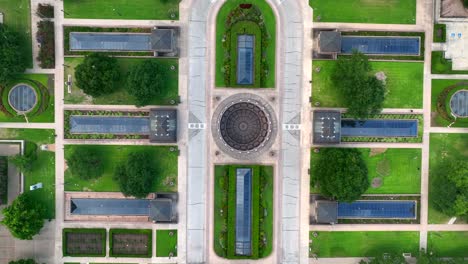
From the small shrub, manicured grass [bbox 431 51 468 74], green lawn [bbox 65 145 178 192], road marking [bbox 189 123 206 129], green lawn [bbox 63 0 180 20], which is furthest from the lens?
manicured grass [bbox 431 51 468 74]

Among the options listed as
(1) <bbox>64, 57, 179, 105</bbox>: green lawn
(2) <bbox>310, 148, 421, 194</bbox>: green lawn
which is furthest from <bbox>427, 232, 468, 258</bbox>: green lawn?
(1) <bbox>64, 57, 179, 105</bbox>: green lawn

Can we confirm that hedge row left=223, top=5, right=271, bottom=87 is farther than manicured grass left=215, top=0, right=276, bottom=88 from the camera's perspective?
No

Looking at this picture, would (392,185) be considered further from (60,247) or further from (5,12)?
(5,12)

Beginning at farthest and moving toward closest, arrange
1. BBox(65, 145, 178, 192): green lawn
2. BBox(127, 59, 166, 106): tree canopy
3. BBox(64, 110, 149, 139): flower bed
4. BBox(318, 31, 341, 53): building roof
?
BBox(65, 145, 178, 192): green lawn
BBox(64, 110, 149, 139): flower bed
BBox(318, 31, 341, 53): building roof
BBox(127, 59, 166, 106): tree canopy

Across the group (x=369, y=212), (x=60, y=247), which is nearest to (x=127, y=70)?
(x=60, y=247)

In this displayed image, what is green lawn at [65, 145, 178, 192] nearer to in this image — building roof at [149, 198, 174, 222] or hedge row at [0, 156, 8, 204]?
building roof at [149, 198, 174, 222]

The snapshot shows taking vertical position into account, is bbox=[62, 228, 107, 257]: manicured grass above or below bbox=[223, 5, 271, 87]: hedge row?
below

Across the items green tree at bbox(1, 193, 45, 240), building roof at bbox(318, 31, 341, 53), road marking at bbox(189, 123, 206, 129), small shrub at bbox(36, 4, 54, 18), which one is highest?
small shrub at bbox(36, 4, 54, 18)

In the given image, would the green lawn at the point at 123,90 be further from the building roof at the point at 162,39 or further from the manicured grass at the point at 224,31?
the manicured grass at the point at 224,31

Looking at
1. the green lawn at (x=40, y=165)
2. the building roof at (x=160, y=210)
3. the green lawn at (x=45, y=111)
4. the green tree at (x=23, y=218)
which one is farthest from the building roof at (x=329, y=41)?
the green tree at (x=23, y=218)
